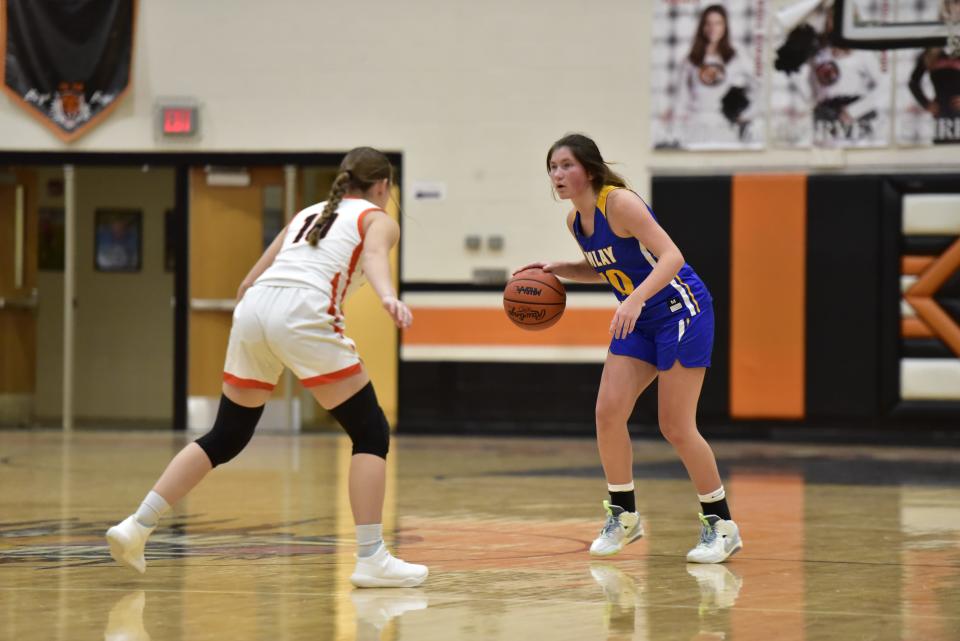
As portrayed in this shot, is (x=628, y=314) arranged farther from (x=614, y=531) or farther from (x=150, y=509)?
(x=150, y=509)

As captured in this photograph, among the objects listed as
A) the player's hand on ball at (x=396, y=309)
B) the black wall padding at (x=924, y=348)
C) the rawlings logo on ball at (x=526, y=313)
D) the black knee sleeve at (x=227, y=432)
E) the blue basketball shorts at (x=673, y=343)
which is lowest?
the black wall padding at (x=924, y=348)

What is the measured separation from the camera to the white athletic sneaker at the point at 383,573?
4.35m

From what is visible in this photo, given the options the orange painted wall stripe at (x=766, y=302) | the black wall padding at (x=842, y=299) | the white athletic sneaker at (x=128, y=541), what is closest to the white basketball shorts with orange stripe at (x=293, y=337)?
the white athletic sneaker at (x=128, y=541)

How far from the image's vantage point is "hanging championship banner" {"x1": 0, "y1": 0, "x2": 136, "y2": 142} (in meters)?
12.3

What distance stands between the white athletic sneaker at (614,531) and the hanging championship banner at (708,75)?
275 inches

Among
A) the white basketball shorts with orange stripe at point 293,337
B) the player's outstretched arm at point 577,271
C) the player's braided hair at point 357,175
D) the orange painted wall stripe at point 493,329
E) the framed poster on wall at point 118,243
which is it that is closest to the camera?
the white basketball shorts with orange stripe at point 293,337

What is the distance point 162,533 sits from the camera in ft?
18.5

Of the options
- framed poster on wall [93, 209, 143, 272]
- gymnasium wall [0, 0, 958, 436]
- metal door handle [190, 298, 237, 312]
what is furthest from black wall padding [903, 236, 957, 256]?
framed poster on wall [93, 209, 143, 272]

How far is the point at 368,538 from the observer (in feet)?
14.2

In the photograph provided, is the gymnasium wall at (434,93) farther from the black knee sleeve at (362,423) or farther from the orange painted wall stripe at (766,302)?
the black knee sleeve at (362,423)

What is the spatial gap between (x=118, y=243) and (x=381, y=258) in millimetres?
10891

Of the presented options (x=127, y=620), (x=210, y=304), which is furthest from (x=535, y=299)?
(x=210, y=304)

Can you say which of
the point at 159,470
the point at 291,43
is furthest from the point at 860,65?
the point at 159,470

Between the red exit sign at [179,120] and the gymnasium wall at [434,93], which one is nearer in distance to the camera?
the gymnasium wall at [434,93]
